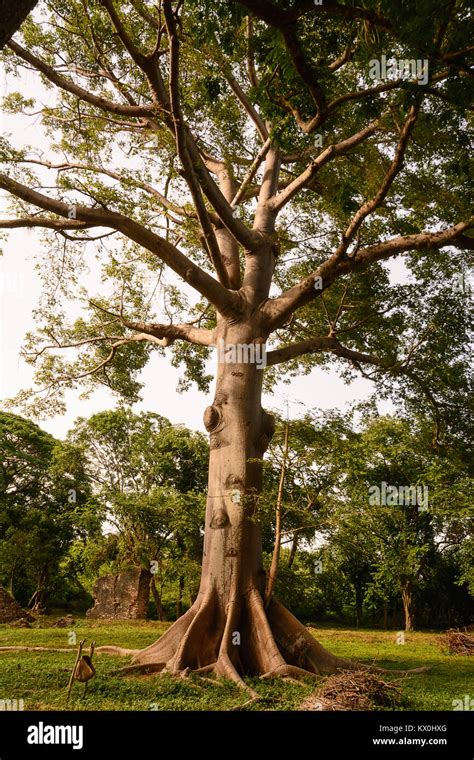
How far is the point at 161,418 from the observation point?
61.8 ft

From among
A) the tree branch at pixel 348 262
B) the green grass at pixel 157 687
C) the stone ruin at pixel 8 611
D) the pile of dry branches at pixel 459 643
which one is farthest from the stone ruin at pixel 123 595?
the tree branch at pixel 348 262

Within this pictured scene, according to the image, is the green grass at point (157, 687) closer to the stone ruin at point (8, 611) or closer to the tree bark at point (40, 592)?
the stone ruin at point (8, 611)

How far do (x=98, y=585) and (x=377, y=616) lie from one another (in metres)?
10.8

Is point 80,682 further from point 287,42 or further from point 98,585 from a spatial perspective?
point 98,585

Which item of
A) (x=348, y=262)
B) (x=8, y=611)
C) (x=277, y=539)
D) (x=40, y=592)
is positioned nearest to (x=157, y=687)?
(x=277, y=539)

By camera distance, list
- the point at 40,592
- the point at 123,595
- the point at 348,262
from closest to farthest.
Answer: the point at 348,262, the point at 123,595, the point at 40,592

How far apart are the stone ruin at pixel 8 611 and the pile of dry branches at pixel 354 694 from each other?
33.0 feet

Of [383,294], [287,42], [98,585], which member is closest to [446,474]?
[383,294]

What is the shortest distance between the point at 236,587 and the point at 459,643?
21.3 ft

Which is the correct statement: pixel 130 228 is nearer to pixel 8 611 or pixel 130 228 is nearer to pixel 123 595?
pixel 8 611

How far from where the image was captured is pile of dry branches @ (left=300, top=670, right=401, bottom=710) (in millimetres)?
5512

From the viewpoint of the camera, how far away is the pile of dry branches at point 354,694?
18.1ft

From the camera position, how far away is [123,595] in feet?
51.1

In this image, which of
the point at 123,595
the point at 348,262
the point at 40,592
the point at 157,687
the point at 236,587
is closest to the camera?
the point at 157,687
